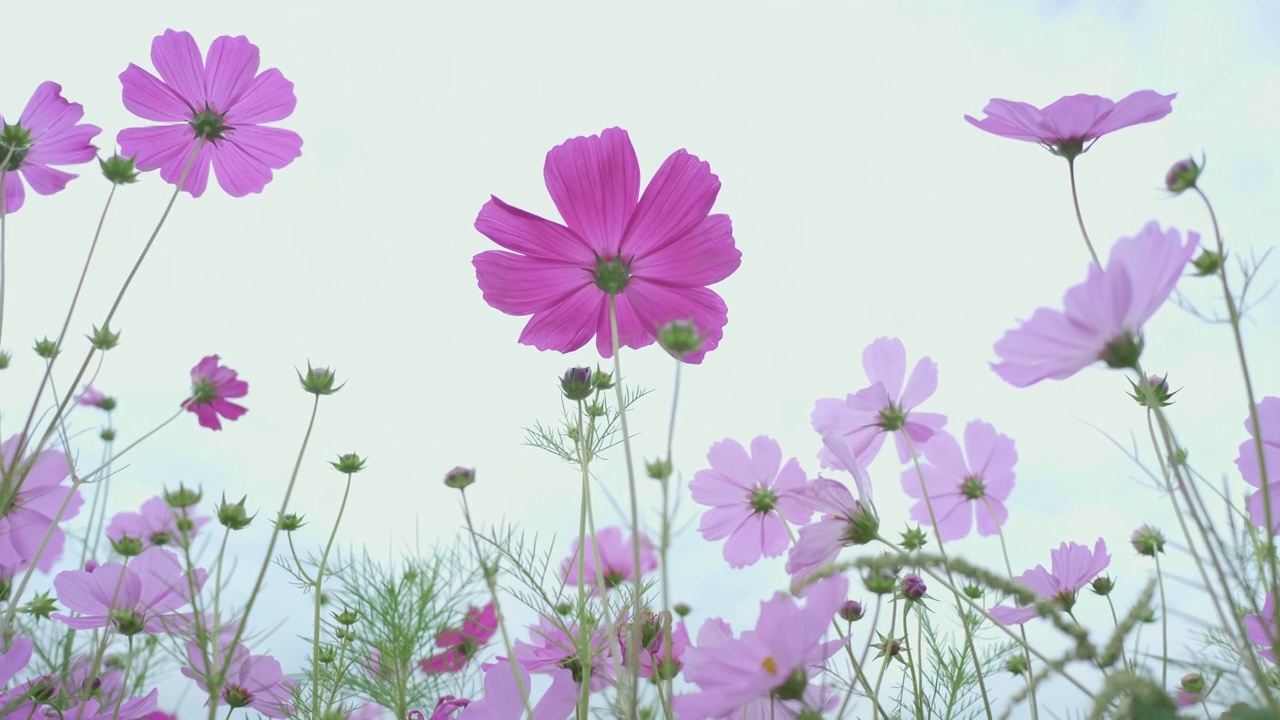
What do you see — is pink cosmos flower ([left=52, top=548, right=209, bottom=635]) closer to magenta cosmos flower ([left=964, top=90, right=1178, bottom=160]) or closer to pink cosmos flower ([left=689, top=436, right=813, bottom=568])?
pink cosmos flower ([left=689, top=436, right=813, bottom=568])

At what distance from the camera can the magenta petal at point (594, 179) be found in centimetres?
80

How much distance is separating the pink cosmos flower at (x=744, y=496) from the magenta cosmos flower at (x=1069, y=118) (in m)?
0.51

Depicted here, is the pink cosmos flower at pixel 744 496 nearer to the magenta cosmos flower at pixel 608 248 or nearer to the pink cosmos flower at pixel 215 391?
the magenta cosmos flower at pixel 608 248

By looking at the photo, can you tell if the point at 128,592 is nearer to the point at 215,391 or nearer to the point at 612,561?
the point at 215,391

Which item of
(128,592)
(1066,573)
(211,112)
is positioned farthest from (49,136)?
(1066,573)

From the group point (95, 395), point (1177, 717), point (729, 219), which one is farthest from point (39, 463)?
point (95, 395)

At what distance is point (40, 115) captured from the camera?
1.11 m

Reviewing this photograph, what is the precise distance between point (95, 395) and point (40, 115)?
59.1 inches

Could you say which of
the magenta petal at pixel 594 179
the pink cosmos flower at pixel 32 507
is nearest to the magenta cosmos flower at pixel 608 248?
the magenta petal at pixel 594 179

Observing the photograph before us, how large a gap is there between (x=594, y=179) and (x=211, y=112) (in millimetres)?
667

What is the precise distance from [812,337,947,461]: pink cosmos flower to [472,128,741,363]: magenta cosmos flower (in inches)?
10.8

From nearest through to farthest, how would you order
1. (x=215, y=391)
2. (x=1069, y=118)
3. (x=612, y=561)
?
(x=1069, y=118), (x=215, y=391), (x=612, y=561)

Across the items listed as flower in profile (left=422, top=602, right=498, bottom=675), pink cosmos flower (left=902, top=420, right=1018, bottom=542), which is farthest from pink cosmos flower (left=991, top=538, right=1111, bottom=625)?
flower in profile (left=422, top=602, right=498, bottom=675)

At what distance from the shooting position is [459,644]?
0.99 metres
